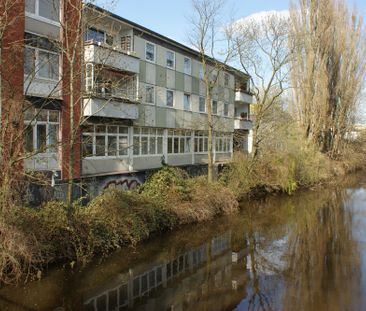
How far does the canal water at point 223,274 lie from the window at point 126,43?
10911 millimetres

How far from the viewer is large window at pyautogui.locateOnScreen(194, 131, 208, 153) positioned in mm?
29522

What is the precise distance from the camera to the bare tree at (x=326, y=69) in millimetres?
35625

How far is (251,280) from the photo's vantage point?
10352 millimetres

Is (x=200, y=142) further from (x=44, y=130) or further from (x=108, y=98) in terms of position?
(x=44, y=130)

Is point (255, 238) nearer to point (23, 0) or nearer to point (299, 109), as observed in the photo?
point (23, 0)

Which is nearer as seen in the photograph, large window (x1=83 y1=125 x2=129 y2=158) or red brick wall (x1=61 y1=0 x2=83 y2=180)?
red brick wall (x1=61 y1=0 x2=83 y2=180)

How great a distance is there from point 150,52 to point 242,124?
14894mm

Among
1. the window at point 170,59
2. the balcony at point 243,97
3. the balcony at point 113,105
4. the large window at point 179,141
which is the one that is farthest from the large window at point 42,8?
the balcony at point 243,97

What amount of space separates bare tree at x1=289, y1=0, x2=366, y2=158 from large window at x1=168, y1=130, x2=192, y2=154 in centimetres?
1081

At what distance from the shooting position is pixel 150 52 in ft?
77.5

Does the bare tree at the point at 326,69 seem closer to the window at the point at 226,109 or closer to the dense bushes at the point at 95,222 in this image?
the window at the point at 226,109

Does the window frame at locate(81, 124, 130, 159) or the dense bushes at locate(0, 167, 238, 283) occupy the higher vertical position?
the window frame at locate(81, 124, 130, 159)

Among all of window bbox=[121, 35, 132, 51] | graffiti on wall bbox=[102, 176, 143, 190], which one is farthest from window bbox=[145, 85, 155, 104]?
graffiti on wall bbox=[102, 176, 143, 190]

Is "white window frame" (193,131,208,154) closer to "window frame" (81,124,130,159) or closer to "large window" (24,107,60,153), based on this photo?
"window frame" (81,124,130,159)
